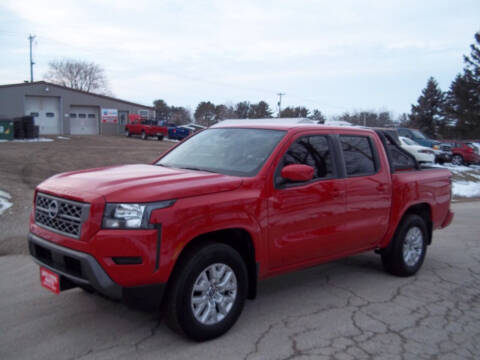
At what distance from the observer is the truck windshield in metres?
4.43

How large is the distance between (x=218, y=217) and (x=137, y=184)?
2.39 ft

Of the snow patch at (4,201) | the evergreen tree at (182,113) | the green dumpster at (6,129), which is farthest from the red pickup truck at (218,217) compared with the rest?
the evergreen tree at (182,113)

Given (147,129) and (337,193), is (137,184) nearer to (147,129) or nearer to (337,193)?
(337,193)

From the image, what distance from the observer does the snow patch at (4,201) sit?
8.48 meters

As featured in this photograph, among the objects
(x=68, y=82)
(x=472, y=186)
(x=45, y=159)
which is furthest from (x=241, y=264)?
(x=68, y=82)

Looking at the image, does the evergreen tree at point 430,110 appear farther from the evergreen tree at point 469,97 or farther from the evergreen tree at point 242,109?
the evergreen tree at point 242,109

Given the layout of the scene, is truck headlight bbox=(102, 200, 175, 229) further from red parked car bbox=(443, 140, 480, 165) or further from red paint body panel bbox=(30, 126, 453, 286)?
red parked car bbox=(443, 140, 480, 165)

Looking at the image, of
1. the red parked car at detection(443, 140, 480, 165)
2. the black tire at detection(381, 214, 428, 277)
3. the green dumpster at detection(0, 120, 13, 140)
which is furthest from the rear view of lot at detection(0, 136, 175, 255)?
the red parked car at detection(443, 140, 480, 165)

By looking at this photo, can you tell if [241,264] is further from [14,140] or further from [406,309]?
[14,140]

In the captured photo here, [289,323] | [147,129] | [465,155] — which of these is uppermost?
[147,129]

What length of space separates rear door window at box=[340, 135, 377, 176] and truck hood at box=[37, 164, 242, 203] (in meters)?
1.70

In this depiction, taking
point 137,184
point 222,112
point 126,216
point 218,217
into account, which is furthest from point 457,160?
point 222,112

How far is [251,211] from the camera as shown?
13.2ft

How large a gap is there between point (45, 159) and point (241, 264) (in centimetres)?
1621
